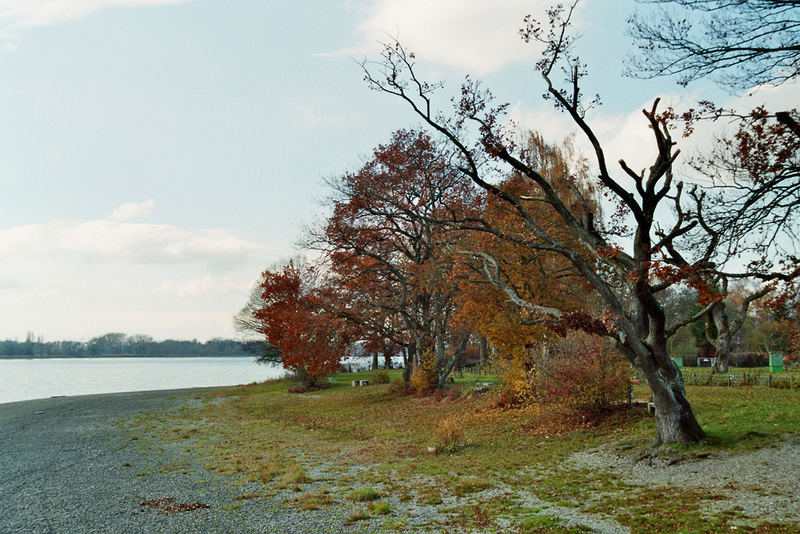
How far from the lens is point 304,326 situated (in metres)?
28.5

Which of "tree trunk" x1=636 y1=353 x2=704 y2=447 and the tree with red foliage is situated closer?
"tree trunk" x1=636 y1=353 x2=704 y2=447

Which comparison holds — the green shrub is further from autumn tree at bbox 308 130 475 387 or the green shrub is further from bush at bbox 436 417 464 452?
autumn tree at bbox 308 130 475 387

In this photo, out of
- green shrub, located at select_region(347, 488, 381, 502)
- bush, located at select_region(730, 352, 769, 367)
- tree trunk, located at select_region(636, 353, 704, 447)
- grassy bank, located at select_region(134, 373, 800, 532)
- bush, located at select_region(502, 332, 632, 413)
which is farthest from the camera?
bush, located at select_region(730, 352, 769, 367)

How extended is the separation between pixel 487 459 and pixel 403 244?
15.8 metres

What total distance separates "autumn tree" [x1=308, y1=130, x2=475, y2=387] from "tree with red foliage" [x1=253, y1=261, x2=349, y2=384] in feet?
5.63

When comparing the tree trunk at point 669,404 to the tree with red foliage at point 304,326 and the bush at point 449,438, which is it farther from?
the tree with red foliage at point 304,326

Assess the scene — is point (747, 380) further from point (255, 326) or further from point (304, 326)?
point (255, 326)

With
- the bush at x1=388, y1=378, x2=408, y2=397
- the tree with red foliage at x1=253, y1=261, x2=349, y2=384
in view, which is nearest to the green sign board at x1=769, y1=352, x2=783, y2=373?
the bush at x1=388, y1=378, x2=408, y2=397

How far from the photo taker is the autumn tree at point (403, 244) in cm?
2386

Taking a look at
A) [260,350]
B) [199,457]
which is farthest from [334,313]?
[260,350]

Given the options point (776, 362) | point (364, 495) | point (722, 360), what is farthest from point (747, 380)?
point (364, 495)

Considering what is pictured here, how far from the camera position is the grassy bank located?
7.57 m

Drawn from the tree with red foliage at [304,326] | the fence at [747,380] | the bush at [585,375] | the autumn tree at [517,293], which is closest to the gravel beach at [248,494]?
the bush at [585,375]

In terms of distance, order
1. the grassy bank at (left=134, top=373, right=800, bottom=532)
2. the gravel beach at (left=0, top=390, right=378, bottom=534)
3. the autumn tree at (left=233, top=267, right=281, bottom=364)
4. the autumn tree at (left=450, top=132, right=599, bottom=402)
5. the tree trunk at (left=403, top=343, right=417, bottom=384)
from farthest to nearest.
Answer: the autumn tree at (left=233, top=267, right=281, bottom=364)
the tree trunk at (left=403, top=343, right=417, bottom=384)
the autumn tree at (left=450, top=132, right=599, bottom=402)
the gravel beach at (left=0, top=390, right=378, bottom=534)
the grassy bank at (left=134, top=373, right=800, bottom=532)
